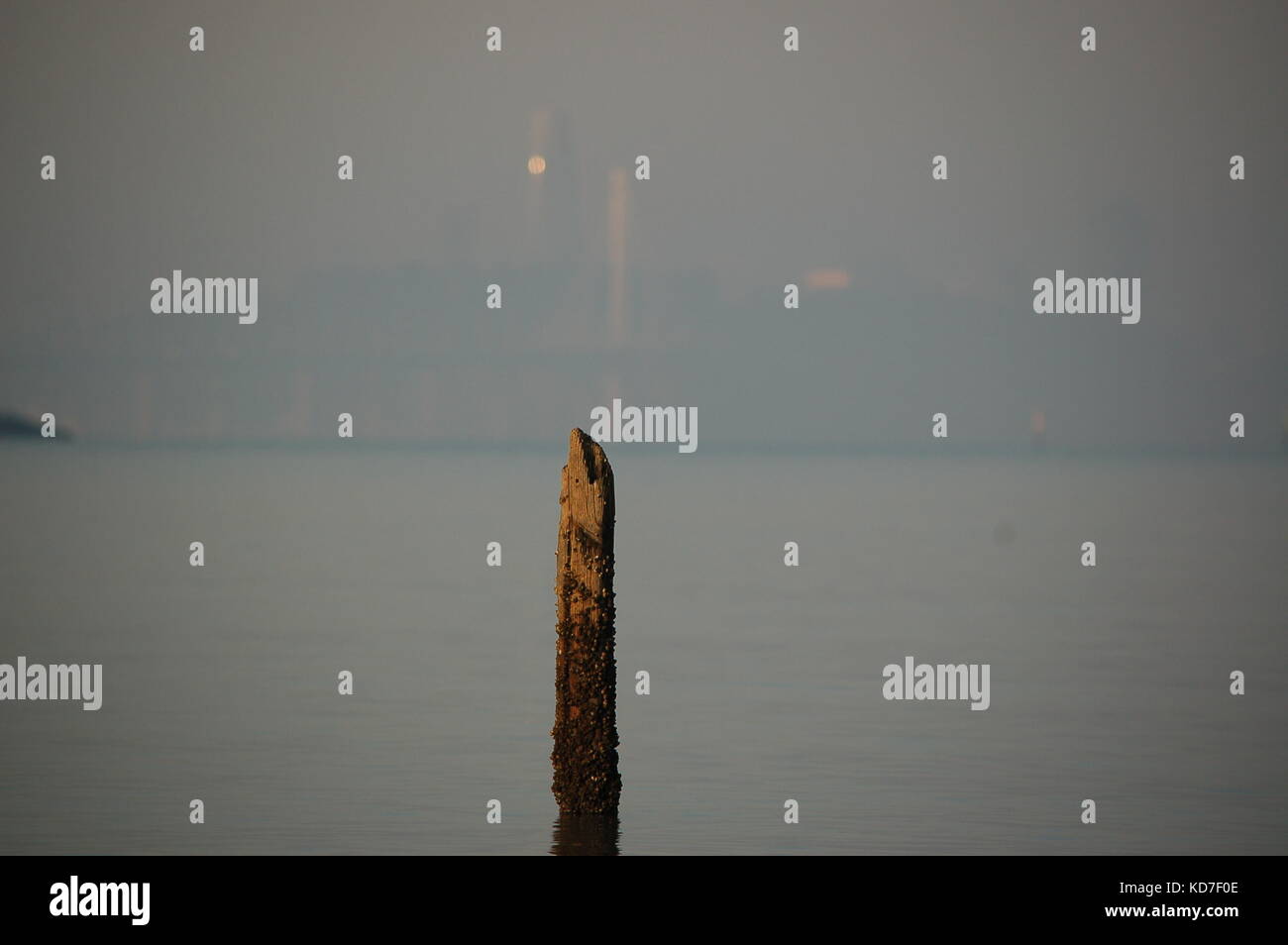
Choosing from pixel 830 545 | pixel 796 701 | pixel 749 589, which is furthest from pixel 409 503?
pixel 796 701

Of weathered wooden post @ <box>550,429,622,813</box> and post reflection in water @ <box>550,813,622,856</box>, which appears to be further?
post reflection in water @ <box>550,813,622,856</box>

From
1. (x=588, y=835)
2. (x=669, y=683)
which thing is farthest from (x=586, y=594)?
(x=669, y=683)

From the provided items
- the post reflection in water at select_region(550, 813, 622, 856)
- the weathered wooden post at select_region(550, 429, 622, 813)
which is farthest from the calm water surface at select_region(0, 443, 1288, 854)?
the weathered wooden post at select_region(550, 429, 622, 813)

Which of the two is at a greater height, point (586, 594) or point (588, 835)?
point (586, 594)

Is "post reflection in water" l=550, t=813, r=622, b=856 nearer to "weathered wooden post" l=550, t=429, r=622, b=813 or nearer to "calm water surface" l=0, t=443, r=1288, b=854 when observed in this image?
"calm water surface" l=0, t=443, r=1288, b=854

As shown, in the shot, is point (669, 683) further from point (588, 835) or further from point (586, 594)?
point (586, 594)

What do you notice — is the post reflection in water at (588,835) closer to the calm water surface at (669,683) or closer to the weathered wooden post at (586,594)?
the calm water surface at (669,683)

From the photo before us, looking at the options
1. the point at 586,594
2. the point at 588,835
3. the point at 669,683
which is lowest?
the point at 588,835

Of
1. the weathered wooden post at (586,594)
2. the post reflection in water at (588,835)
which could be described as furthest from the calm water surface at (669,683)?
the weathered wooden post at (586,594)

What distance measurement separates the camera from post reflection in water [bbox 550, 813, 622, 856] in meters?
22.7

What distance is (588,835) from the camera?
22844 mm

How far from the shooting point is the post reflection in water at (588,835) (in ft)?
74.3

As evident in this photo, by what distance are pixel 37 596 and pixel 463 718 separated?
2109 centimetres

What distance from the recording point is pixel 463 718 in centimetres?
3325
